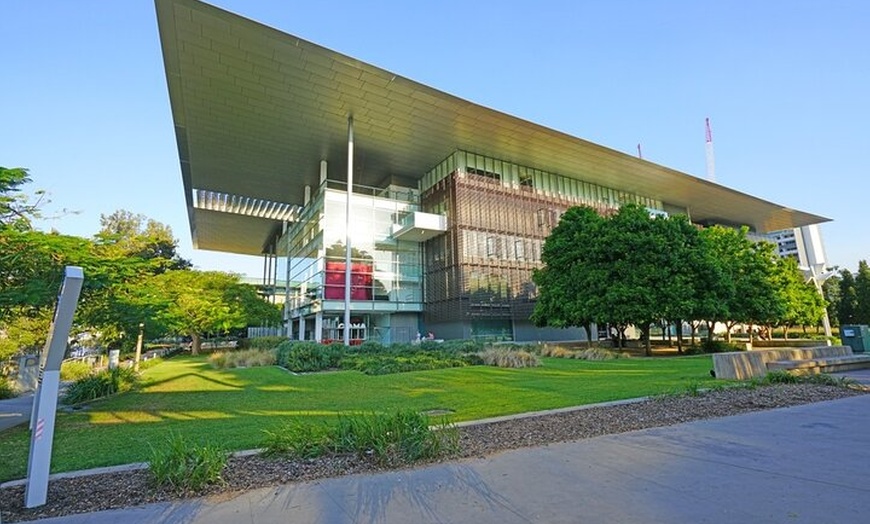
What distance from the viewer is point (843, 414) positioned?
7727 millimetres

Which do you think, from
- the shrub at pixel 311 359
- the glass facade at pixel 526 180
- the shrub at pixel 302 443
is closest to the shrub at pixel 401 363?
the shrub at pixel 311 359

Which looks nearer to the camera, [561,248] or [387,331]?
[561,248]

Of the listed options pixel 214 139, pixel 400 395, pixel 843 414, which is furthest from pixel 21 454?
pixel 214 139

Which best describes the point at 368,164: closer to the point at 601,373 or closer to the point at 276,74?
the point at 276,74

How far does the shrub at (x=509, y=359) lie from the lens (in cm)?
1891

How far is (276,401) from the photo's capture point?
11.3 m

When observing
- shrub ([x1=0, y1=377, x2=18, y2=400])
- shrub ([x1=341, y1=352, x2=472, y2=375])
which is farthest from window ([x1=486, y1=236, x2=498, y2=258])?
shrub ([x1=0, y1=377, x2=18, y2=400])

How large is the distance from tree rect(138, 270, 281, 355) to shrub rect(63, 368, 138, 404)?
1669cm

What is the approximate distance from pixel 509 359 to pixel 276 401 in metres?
10.5

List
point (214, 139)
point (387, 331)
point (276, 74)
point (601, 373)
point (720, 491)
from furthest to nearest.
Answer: point (387, 331)
point (214, 139)
point (276, 74)
point (601, 373)
point (720, 491)

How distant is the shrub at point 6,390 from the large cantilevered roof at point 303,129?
57.3ft

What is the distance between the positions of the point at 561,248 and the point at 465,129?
495 inches

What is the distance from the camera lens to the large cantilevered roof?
25.2 metres

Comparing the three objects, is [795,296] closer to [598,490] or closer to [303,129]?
[303,129]
